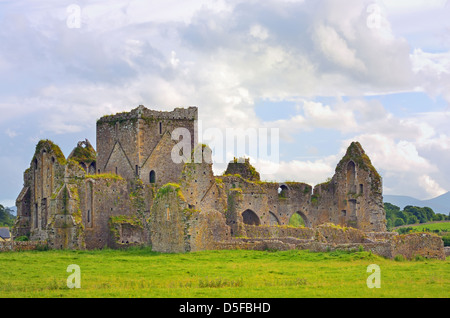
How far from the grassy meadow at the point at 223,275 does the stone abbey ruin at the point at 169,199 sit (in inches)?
119

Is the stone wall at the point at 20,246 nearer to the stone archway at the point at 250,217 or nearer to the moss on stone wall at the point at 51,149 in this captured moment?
the moss on stone wall at the point at 51,149

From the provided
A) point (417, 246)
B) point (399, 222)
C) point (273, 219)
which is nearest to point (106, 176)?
point (273, 219)

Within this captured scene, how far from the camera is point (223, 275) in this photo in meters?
31.5

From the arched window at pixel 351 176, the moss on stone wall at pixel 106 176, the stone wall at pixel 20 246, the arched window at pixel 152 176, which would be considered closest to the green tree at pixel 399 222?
the arched window at pixel 351 176

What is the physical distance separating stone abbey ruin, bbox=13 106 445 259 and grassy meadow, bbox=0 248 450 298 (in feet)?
9.91

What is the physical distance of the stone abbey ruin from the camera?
4506cm

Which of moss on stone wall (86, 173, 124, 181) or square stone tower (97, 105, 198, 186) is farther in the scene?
square stone tower (97, 105, 198, 186)

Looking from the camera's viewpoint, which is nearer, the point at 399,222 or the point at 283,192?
the point at 283,192

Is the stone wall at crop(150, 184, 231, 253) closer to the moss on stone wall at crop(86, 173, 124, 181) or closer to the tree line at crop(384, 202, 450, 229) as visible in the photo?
the moss on stone wall at crop(86, 173, 124, 181)

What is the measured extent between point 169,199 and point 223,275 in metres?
A: 14.1

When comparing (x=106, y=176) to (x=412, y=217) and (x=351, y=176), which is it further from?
(x=412, y=217)

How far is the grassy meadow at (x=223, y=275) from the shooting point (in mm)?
26000

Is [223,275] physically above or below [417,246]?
below

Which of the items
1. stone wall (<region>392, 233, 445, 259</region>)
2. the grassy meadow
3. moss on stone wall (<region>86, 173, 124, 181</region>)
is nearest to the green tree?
moss on stone wall (<region>86, 173, 124, 181</region>)
